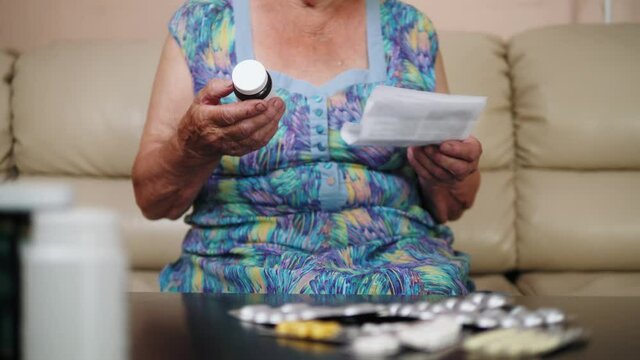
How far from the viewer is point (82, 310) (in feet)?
1.57

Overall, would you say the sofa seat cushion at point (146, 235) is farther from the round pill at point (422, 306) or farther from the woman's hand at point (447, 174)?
the round pill at point (422, 306)

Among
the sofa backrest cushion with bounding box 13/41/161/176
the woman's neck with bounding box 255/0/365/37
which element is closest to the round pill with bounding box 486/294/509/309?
the woman's neck with bounding box 255/0/365/37

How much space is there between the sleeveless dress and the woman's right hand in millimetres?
116

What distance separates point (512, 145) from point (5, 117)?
1219 millimetres

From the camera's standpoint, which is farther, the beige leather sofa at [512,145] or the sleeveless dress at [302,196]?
the beige leather sofa at [512,145]

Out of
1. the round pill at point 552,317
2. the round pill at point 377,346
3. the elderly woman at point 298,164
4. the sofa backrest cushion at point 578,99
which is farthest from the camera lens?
the sofa backrest cushion at point 578,99

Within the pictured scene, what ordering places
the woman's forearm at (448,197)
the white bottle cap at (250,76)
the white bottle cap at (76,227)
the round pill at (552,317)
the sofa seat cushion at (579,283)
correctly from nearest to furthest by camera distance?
the white bottle cap at (76,227) < the round pill at (552,317) < the white bottle cap at (250,76) < the woman's forearm at (448,197) < the sofa seat cushion at (579,283)

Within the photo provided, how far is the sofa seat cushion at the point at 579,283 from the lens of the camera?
6.61 ft

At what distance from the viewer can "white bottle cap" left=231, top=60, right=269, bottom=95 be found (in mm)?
1034

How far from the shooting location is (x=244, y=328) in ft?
2.45

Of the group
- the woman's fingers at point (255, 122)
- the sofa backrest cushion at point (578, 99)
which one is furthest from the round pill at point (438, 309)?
the sofa backrest cushion at point (578, 99)

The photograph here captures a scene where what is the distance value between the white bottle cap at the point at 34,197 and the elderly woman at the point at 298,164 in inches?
26.2

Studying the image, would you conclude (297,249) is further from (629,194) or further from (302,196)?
(629,194)

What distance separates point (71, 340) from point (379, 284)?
0.67 metres
